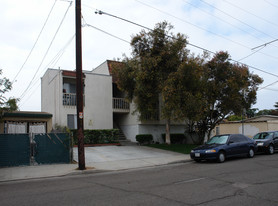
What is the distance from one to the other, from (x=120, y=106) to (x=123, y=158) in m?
9.21

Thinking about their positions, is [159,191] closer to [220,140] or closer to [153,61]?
[220,140]

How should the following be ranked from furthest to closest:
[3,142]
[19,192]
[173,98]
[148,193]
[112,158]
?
[173,98] < [112,158] < [3,142] < [19,192] < [148,193]

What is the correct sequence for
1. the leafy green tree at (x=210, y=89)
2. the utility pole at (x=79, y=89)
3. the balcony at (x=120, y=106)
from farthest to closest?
the balcony at (x=120, y=106) → the leafy green tree at (x=210, y=89) → the utility pole at (x=79, y=89)

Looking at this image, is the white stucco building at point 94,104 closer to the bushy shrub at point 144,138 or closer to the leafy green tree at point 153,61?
the bushy shrub at point 144,138

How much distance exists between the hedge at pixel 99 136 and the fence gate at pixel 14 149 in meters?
6.16

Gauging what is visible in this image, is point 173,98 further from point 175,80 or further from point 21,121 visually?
point 21,121

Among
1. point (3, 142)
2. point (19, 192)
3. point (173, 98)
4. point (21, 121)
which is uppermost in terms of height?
point (173, 98)

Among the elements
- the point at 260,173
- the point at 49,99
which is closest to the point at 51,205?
the point at 260,173

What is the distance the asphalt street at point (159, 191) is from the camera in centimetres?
617

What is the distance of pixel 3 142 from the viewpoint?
12.3m

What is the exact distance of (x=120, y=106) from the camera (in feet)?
77.7

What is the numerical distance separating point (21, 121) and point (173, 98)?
34.4 feet

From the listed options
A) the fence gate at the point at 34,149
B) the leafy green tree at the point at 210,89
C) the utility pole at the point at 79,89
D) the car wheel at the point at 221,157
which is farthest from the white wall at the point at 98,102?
the car wheel at the point at 221,157

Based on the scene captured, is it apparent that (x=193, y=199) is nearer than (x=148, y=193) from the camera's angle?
Yes
